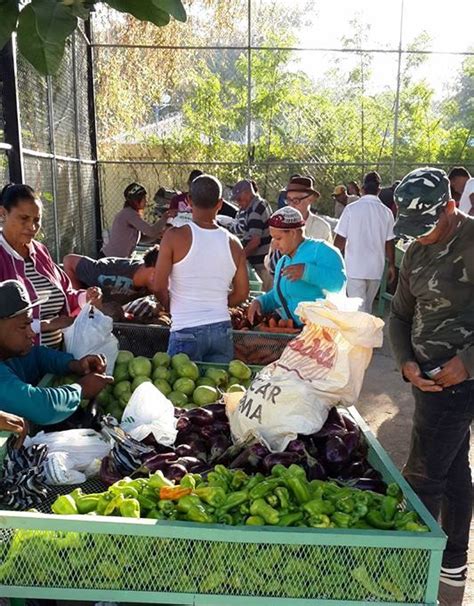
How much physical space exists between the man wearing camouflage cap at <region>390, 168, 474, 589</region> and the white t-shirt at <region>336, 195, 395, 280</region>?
4207mm

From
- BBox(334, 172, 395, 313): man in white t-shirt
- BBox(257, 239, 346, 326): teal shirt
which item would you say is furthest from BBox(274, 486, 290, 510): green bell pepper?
BBox(334, 172, 395, 313): man in white t-shirt

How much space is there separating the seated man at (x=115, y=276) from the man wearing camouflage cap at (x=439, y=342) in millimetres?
2794

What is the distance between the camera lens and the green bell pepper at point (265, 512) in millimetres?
2088

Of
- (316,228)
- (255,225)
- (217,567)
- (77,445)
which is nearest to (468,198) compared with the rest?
(316,228)

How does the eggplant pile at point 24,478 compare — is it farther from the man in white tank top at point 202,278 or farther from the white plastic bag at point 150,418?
the man in white tank top at point 202,278

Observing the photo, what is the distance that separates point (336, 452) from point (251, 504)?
0.64 meters

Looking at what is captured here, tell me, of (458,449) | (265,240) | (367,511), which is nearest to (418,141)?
(265,240)

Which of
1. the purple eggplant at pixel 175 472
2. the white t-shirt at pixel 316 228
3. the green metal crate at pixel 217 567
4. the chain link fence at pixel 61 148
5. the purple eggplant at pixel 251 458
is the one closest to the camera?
the green metal crate at pixel 217 567

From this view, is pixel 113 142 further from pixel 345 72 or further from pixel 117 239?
pixel 117 239

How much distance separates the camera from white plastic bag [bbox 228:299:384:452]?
8.94 ft

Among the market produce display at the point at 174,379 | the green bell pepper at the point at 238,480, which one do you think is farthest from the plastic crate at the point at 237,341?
the green bell pepper at the point at 238,480

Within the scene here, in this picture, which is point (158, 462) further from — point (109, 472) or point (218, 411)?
point (218, 411)

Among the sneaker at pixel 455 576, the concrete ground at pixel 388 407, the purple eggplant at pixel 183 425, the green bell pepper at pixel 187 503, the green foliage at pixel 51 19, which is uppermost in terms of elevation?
the green foliage at pixel 51 19

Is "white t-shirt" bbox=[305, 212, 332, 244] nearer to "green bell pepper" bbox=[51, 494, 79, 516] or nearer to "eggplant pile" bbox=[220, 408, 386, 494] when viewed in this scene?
"eggplant pile" bbox=[220, 408, 386, 494]
